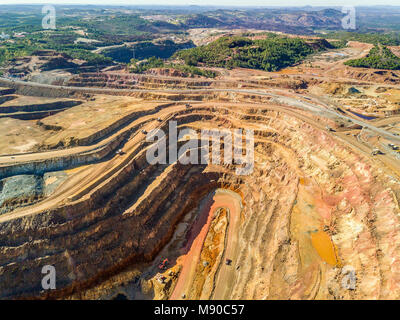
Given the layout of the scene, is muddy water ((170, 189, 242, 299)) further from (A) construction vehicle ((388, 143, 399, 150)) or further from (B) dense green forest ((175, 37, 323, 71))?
(B) dense green forest ((175, 37, 323, 71))

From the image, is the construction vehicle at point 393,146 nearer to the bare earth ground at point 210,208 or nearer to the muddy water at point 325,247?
the bare earth ground at point 210,208

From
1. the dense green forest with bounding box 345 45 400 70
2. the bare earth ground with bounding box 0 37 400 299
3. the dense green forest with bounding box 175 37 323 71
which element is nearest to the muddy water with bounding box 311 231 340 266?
the bare earth ground with bounding box 0 37 400 299

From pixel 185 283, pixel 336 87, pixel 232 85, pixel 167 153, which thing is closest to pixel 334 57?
pixel 336 87

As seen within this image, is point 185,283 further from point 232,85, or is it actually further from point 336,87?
point 336,87

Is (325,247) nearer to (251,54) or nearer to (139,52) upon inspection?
(251,54)

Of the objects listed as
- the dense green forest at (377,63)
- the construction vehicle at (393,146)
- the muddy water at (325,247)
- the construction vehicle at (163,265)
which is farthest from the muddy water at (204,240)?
the dense green forest at (377,63)

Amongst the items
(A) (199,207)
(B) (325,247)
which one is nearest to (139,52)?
(A) (199,207)
